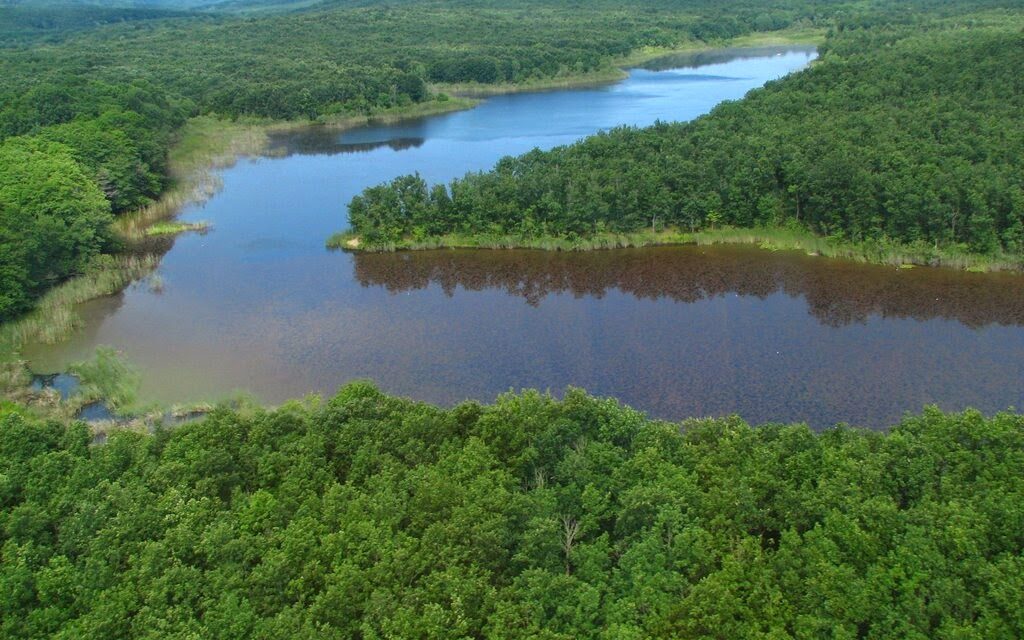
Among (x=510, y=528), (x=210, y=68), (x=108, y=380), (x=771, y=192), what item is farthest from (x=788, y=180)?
(x=210, y=68)

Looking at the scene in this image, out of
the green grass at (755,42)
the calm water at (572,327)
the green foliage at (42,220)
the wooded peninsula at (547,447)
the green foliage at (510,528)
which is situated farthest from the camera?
Answer: the green grass at (755,42)

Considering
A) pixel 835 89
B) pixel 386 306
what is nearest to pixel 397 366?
pixel 386 306

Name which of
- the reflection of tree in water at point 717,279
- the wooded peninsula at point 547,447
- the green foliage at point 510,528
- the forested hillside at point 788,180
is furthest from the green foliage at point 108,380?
the forested hillside at point 788,180

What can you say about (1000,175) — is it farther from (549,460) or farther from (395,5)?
(395,5)

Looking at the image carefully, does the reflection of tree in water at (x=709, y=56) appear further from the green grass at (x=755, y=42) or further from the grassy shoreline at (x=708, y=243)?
the grassy shoreline at (x=708, y=243)

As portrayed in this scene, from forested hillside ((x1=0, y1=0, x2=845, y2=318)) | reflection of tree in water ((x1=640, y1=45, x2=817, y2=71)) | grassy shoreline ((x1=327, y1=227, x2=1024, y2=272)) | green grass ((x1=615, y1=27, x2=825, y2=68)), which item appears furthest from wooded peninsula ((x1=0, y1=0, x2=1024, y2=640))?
green grass ((x1=615, y1=27, x2=825, y2=68))

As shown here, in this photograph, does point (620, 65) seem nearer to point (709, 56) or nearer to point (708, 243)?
point (709, 56)
